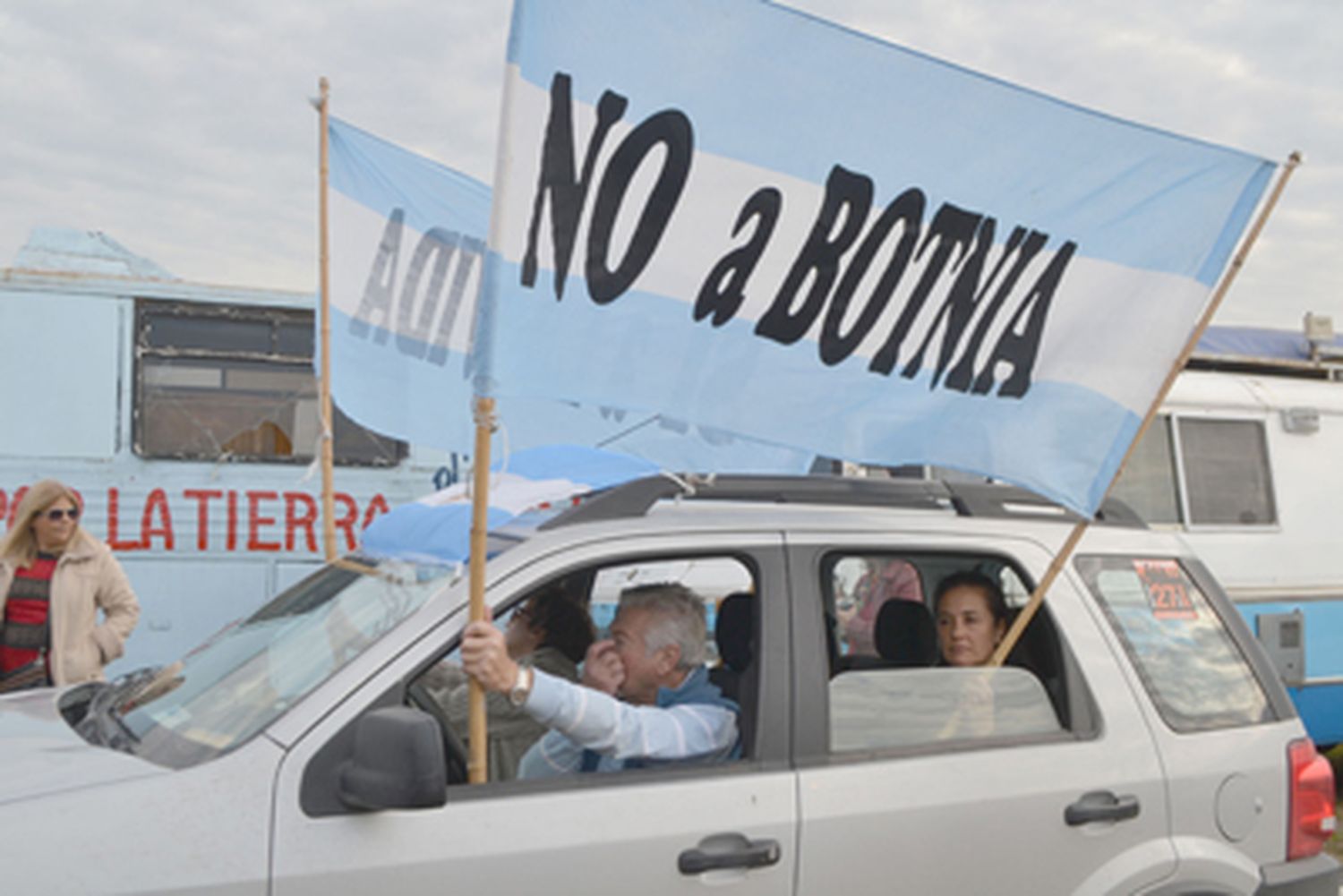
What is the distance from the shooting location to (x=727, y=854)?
8.98ft

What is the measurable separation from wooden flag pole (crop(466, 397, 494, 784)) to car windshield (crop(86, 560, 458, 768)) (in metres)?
0.27

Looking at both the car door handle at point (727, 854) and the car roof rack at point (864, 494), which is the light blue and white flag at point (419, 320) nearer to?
the car roof rack at point (864, 494)

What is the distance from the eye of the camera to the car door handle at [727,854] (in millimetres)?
2712

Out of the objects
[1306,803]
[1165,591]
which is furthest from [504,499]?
[1306,803]

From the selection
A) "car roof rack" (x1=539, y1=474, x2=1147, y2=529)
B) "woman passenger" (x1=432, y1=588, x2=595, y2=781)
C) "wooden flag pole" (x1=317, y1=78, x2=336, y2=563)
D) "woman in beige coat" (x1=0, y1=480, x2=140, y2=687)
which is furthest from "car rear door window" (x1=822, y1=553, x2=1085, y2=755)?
"woman in beige coat" (x1=0, y1=480, x2=140, y2=687)

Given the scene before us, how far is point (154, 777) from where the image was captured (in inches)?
99.8

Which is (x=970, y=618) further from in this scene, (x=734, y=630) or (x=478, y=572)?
(x=478, y=572)

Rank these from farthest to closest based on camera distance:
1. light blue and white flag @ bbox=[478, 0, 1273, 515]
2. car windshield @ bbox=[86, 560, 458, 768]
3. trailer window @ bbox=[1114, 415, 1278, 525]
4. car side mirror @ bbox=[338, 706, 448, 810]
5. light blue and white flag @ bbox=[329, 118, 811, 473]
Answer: trailer window @ bbox=[1114, 415, 1278, 525] < light blue and white flag @ bbox=[329, 118, 811, 473] < light blue and white flag @ bbox=[478, 0, 1273, 515] < car windshield @ bbox=[86, 560, 458, 768] < car side mirror @ bbox=[338, 706, 448, 810]

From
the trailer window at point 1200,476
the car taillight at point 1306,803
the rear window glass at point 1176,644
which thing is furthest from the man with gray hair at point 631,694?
the trailer window at point 1200,476

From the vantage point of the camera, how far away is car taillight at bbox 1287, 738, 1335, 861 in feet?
11.1

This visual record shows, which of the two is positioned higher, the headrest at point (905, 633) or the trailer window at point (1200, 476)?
the trailer window at point (1200, 476)

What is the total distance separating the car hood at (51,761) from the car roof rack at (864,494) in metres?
1.26

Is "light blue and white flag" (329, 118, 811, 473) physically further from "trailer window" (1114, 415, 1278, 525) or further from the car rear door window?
"trailer window" (1114, 415, 1278, 525)

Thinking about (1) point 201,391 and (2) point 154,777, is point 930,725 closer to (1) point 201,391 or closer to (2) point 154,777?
(2) point 154,777
